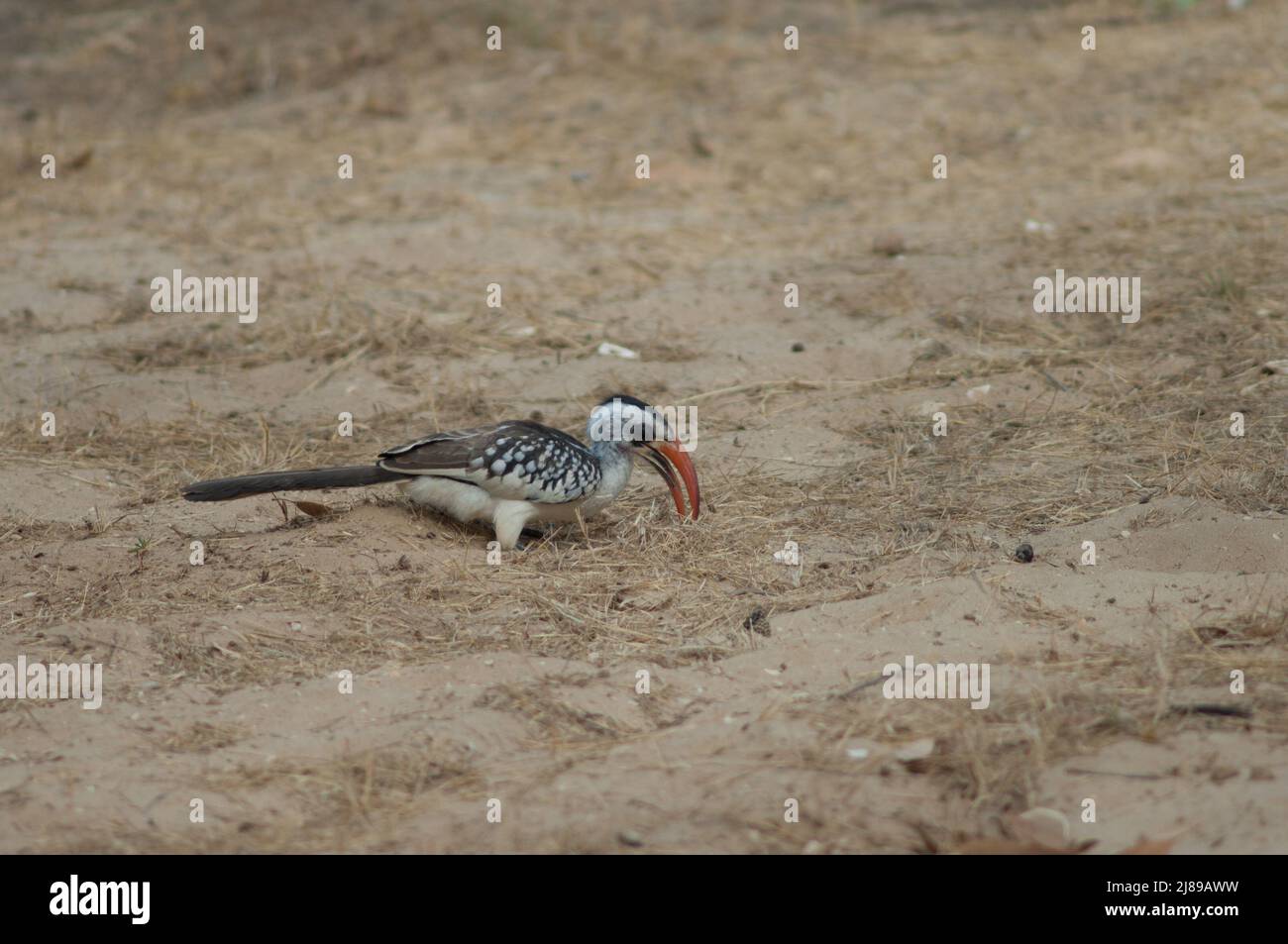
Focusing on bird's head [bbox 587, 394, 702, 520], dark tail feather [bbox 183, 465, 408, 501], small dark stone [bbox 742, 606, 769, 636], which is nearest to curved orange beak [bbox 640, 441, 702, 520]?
bird's head [bbox 587, 394, 702, 520]

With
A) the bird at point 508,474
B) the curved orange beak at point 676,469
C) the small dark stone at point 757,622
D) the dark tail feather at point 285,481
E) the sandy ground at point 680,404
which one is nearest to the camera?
the sandy ground at point 680,404

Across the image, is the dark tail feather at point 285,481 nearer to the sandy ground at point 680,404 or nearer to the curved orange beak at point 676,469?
the sandy ground at point 680,404

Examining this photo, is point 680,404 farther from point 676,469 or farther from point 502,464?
point 502,464

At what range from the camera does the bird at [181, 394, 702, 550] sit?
18.1 ft

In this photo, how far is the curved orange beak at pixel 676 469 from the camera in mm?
5734

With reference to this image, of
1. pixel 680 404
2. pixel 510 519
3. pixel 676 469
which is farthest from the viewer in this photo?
pixel 680 404

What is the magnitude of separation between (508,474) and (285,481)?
855mm

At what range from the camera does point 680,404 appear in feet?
23.1

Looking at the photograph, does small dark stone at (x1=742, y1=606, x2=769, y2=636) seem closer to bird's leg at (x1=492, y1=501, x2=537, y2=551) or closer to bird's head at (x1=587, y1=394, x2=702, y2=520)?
bird's head at (x1=587, y1=394, x2=702, y2=520)

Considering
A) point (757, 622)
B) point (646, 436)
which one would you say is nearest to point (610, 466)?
point (646, 436)

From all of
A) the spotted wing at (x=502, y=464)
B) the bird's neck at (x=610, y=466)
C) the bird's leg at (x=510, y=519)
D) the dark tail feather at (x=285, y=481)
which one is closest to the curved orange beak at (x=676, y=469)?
the bird's neck at (x=610, y=466)

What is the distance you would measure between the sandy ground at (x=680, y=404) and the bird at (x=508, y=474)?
0.62 feet
